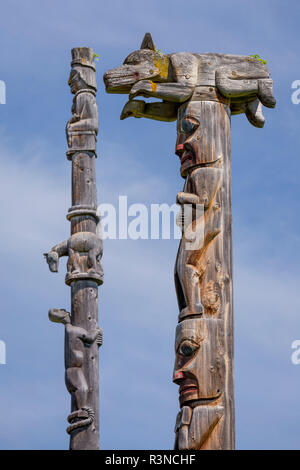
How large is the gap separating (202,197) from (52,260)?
165 inches

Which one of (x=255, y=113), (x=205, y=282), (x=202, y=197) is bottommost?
(x=205, y=282)

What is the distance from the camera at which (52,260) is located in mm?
16906

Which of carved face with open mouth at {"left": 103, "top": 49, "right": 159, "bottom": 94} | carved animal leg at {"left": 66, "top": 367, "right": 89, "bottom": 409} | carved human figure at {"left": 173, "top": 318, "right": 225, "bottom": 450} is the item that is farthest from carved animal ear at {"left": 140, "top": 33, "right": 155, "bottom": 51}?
carved animal leg at {"left": 66, "top": 367, "right": 89, "bottom": 409}

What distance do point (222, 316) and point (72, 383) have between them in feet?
13.2

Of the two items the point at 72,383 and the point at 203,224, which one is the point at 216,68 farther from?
the point at 72,383

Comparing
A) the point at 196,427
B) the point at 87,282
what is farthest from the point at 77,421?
the point at 196,427

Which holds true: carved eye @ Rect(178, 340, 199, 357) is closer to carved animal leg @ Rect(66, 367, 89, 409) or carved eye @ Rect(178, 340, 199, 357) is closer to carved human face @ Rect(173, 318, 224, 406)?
carved human face @ Rect(173, 318, 224, 406)

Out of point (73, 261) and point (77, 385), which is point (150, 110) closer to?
point (73, 261)

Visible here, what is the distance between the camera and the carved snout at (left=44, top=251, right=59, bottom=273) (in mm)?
16891

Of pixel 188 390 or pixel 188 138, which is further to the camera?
pixel 188 138

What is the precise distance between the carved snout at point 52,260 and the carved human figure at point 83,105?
1540 mm

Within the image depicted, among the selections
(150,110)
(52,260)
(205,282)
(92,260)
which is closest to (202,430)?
(205,282)
